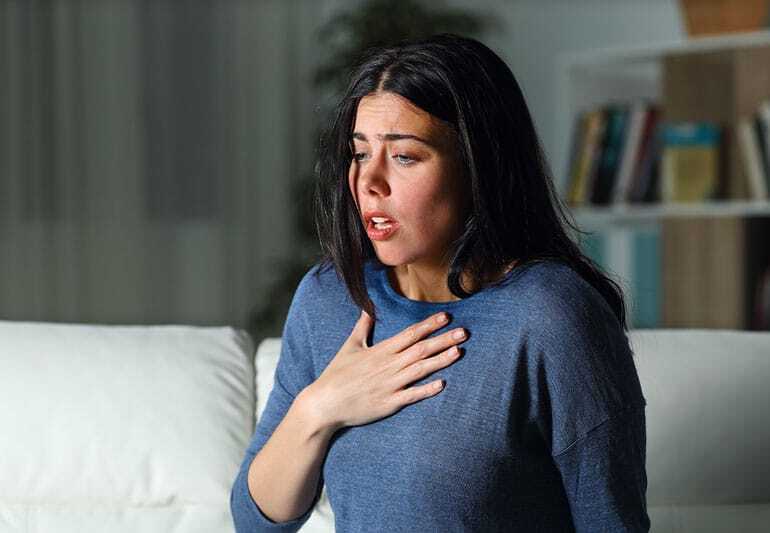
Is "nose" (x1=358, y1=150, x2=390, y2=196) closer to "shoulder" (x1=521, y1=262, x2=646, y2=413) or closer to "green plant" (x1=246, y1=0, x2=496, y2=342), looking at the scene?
"shoulder" (x1=521, y1=262, x2=646, y2=413)

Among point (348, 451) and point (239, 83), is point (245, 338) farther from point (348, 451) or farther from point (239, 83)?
point (239, 83)

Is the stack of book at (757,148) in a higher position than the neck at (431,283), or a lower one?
lower

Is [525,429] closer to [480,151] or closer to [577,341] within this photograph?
[577,341]

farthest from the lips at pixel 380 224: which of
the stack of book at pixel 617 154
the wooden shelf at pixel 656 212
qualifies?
the stack of book at pixel 617 154

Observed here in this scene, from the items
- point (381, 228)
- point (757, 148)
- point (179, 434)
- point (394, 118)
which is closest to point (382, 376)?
point (381, 228)

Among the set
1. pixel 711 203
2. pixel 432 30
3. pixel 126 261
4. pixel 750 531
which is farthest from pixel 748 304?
pixel 126 261

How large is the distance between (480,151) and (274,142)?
2.93 metres

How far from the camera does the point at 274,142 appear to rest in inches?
157

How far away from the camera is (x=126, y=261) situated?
12.5ft

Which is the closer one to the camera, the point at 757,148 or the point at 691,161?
the point at 757,148

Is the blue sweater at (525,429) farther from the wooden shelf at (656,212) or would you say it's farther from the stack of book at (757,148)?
the stack of book at (757,148)

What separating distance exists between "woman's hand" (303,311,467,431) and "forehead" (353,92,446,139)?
7.9 inches

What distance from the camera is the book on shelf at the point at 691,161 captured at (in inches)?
124

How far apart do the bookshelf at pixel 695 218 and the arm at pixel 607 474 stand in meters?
1.98
